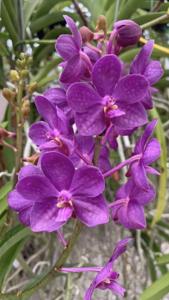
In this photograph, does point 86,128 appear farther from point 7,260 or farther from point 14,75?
point 7,260

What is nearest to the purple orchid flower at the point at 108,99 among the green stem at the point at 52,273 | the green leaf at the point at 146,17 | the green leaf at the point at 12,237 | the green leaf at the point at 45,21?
the green stem at the point at 52,273

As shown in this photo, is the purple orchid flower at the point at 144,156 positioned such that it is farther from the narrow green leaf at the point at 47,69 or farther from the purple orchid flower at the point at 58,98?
the narrow green leaf at the point at 47,69

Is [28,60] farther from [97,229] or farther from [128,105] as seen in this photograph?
[97,229]

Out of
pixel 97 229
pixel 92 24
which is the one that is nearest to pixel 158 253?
pixel 97 229

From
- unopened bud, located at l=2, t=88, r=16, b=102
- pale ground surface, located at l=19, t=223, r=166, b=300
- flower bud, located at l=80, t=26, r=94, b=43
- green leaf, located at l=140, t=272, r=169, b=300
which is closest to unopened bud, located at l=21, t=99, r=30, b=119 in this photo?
unopened bud, located at l=2, t=88, r=16, b=102

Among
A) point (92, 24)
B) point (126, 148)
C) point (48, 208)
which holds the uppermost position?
point (48, 208)

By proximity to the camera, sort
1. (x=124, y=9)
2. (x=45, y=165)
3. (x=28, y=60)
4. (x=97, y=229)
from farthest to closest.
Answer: (x=97, y=229)
(x=124, y=9)
(x=28, y=60)
(x=45, y=165)

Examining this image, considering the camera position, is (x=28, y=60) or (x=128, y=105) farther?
(x=28, y=60)
